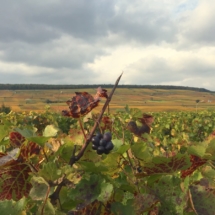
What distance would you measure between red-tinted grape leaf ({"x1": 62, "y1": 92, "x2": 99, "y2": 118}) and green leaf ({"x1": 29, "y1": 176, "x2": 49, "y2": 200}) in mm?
283

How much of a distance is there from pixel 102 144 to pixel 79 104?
184mm

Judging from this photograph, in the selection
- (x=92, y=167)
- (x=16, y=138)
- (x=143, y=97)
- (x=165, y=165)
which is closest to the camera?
(x=92, y=167)

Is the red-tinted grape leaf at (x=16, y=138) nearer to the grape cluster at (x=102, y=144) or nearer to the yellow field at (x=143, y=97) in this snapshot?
the grape cluster at (x=102, y=144)

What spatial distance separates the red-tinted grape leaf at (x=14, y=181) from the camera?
3.89 ft

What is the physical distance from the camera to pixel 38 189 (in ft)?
3.38

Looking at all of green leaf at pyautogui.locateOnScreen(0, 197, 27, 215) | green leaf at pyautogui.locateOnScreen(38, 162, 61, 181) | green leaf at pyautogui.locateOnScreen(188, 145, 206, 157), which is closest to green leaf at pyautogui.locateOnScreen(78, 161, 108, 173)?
green leaf at pyautogui.locateOnScreen(38, 162, 61, 181)

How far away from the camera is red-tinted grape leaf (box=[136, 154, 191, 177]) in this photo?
117 cm

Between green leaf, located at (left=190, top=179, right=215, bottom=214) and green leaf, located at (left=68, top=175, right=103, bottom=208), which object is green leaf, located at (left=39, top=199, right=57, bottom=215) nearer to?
green leaf, located at (left=68, top=175, right=103, bottom=208)

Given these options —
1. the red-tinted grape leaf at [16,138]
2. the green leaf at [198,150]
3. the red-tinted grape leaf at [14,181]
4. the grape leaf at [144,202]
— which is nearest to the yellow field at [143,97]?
the red-tinted grape leaf at [16,138]

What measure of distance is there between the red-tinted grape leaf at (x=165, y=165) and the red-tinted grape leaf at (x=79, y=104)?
28cm

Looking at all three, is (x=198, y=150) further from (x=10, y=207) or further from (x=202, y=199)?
(x=10, y=207)

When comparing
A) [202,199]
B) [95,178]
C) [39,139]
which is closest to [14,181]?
[39,139]

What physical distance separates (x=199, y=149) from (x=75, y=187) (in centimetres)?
46

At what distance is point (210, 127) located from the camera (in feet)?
40.3
